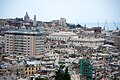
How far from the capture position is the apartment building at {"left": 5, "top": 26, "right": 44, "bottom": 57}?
17641mm

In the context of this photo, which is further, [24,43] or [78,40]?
[78,40]

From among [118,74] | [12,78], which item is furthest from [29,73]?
[118,74]

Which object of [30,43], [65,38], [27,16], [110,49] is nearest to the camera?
[30,43]

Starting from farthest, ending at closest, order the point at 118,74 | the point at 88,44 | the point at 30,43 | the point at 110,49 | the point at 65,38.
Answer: the point at 65,38 → the point at 88,44 → the point at 110,49 → the point at 30,43 → the point at 118,74

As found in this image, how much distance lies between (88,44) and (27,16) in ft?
50.8

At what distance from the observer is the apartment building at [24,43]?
1764 centimetres

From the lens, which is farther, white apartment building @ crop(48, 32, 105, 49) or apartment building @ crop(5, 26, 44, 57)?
white apartment building @ crop(48, 32, 105, 49)

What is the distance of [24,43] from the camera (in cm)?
1800

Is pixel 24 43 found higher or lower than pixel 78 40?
higher

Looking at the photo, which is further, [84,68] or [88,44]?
[88,44]

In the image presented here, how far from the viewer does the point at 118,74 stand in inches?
472

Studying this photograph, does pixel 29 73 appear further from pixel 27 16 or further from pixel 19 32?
pixel 27 16

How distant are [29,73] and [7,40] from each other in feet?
22.2

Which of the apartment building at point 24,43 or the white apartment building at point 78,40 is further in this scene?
the white apartment building at point 78,40
